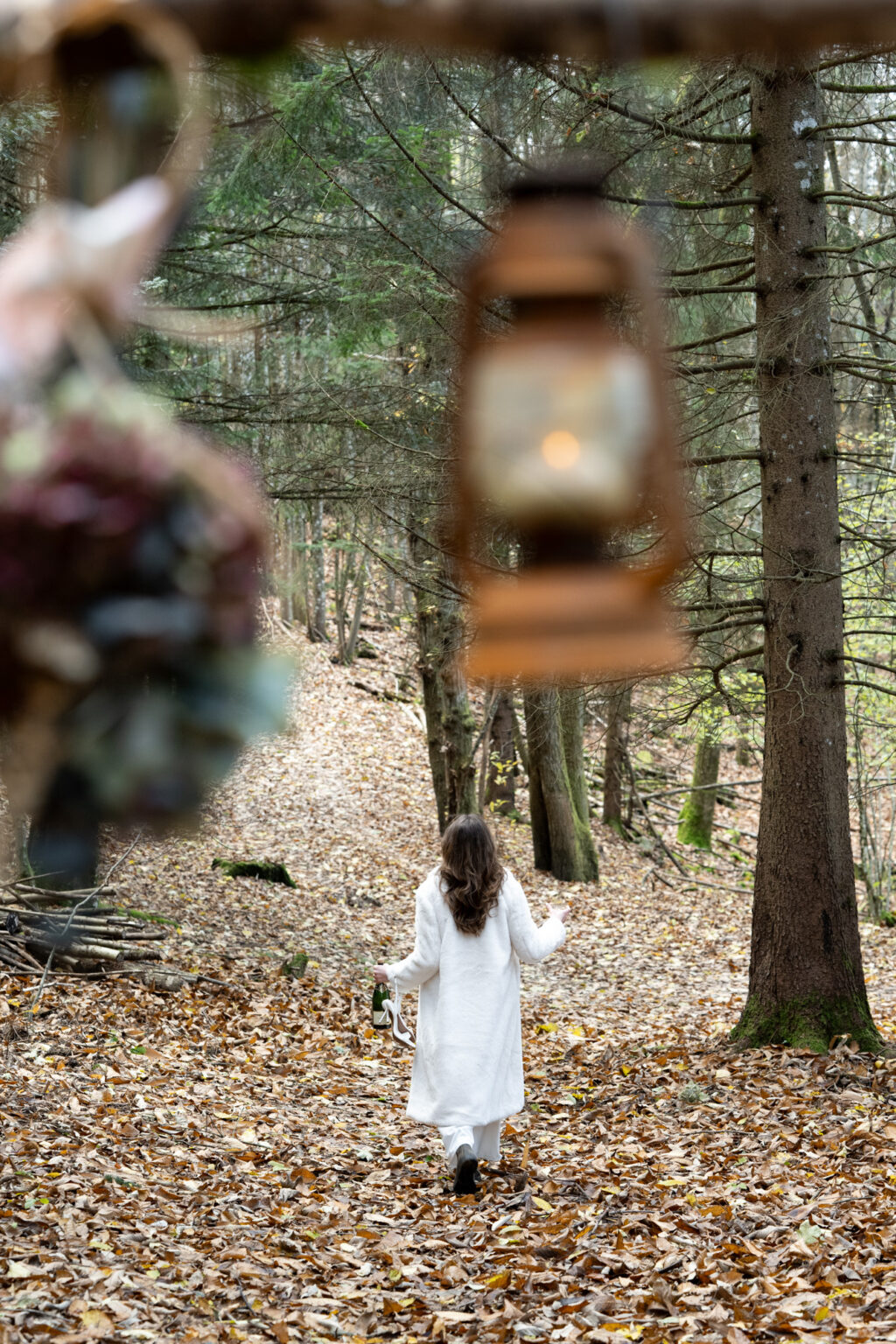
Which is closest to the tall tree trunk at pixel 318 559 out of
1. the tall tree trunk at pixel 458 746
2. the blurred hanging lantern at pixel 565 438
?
the tall tree trunk at pixel 458 746

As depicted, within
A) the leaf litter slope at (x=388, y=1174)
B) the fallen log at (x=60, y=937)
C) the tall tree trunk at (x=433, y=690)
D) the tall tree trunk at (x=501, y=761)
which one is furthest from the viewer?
the tall tree trunk at (x=501, y=761)

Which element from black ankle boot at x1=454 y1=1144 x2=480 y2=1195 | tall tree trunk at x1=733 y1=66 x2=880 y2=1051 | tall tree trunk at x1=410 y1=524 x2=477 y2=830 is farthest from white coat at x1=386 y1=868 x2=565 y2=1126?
tall tree trunk at x1=410 y1=524 x2=477 y2=830

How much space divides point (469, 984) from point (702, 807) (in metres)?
14.0

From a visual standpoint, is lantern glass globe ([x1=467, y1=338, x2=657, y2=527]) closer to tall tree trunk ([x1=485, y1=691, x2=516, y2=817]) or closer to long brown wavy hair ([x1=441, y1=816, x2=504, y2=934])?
long brown wavy hair ([x1=441, y1=816, x2=504, y2=934])

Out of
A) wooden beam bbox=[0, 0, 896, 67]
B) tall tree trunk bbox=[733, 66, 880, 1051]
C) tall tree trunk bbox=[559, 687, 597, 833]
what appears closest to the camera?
wooden beam bbox=[0, 0, 896, 67]

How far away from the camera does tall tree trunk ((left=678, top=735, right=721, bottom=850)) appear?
18.8 m

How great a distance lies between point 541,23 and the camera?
1.45m

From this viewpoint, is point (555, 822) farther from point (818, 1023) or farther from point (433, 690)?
point (818, 1023)

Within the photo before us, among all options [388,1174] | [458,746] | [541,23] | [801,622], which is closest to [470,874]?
[388,1174]

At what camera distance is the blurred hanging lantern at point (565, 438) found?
1.45 meters

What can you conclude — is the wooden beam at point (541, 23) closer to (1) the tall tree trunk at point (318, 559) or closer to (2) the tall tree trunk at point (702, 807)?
(1) the tall tree trunk at point (318, 559)

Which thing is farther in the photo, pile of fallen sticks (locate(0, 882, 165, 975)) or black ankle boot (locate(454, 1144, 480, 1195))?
pile of fallen sticks (locate(0, 882, 165, 975))

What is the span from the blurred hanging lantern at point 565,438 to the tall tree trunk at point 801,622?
5.39 metres

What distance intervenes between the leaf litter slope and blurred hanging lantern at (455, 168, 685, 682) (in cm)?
37
